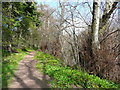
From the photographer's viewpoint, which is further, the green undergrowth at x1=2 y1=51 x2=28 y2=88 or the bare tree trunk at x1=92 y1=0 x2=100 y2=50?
the bare tree trunk at x1=92 y1=0 x2=100 y2=50

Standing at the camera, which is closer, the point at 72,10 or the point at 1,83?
the point at 1,83

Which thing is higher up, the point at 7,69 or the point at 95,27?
the point at 95,27

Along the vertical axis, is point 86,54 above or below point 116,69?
above

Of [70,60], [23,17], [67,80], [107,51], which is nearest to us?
[67,80]

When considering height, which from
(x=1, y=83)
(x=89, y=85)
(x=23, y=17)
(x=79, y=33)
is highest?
(x=23, y=17)

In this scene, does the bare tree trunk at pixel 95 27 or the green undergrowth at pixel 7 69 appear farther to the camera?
the bare tree trunk at pixel 95 27

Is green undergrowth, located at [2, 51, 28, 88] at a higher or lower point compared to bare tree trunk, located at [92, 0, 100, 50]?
lower

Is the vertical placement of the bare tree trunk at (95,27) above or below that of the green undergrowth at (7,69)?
above

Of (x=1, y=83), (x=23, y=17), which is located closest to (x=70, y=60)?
(x=1, y=83)

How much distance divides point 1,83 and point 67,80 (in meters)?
2.41

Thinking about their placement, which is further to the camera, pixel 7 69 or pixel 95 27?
pixel 95 27

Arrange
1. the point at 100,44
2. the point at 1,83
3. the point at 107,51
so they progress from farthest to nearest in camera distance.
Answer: the point at 100,44
the point at 107,51
the point at 1,83

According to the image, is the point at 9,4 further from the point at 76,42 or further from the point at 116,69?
the point at 116,69

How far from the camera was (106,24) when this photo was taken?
18.7ft
